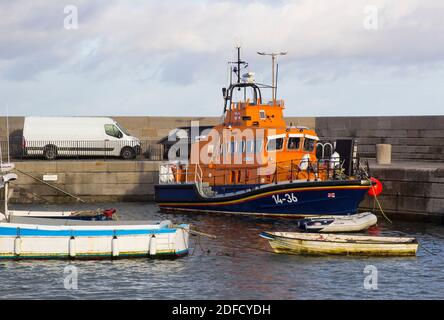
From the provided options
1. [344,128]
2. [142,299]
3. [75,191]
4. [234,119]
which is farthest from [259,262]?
[344,128]

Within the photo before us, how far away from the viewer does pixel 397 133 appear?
3728cm

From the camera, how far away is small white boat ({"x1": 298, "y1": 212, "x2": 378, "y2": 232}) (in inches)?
936

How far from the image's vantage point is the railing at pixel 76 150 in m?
36.6

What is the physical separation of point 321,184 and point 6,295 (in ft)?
40.6

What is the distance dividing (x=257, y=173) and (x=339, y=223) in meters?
5.10

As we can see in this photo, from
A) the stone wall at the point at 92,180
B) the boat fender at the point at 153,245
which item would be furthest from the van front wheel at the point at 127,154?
the boat fender at the point at 153,245

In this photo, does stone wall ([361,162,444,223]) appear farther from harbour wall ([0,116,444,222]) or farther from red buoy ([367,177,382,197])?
red buoy ([367,177,382,197])

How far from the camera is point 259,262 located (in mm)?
20078

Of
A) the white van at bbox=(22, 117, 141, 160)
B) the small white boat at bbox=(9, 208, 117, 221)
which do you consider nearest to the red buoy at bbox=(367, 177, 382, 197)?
the small white boat at bbox=(9, 208, 117, 221)

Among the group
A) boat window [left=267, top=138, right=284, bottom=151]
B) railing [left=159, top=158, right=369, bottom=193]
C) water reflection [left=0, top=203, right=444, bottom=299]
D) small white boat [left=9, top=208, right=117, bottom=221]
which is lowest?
water reflection [left=0, top=203, right=444, bottom=299]

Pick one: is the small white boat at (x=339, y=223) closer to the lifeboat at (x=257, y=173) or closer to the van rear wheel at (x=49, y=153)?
the lifeboat at (x=257, y=173)

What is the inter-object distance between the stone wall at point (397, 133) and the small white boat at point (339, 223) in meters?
11.8

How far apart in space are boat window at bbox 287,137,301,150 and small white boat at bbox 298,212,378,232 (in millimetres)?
4233
